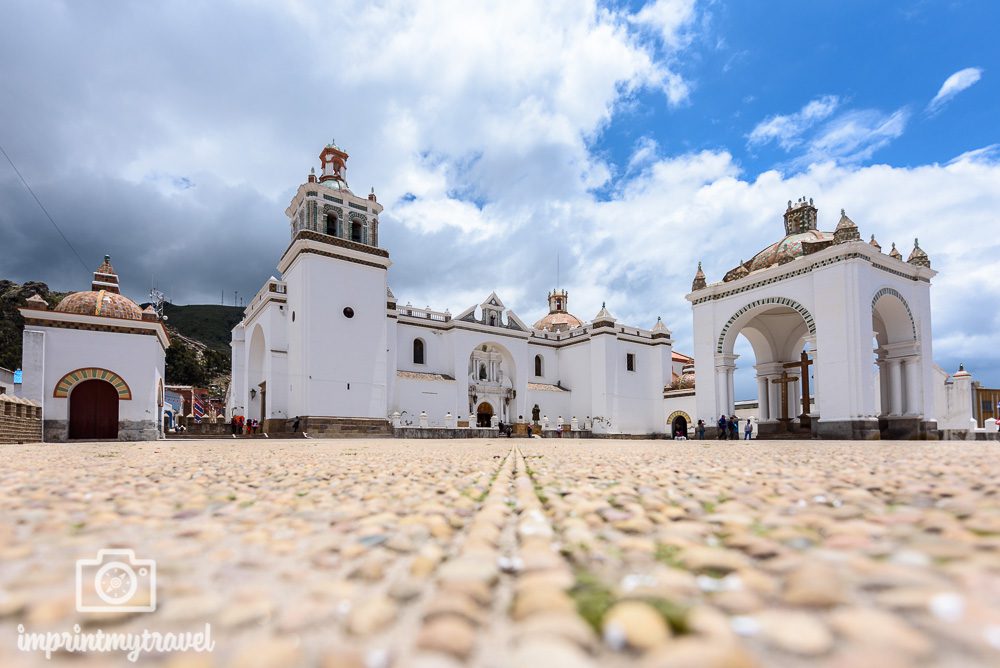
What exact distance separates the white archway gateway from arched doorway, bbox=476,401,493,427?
1292 centimetres

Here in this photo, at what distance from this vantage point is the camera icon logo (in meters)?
1.13

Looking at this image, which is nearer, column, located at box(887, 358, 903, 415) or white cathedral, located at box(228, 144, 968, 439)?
white cathedral, located at box(228, 144, 968, 439)

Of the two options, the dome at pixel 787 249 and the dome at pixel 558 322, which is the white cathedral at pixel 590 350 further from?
the dome at pixel 558 322

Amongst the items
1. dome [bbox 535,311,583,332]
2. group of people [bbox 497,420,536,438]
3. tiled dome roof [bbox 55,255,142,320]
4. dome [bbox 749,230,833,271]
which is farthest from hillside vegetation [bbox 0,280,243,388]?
dome [bbox 749,230,833,271]

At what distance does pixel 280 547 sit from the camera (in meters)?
1.60

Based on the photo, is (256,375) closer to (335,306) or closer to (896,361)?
(335,306)

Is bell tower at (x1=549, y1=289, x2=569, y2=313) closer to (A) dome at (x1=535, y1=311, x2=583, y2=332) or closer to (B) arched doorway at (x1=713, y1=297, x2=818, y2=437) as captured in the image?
(A) dome at (x1=535, y1=311, x2=583, y2=332)

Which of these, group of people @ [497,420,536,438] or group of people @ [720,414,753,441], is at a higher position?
group of people @ [720,414,753,441]

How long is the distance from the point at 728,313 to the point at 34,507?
18.8m

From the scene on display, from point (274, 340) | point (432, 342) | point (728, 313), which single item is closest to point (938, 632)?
point (728, 313)

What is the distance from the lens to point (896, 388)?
17203 millimetres

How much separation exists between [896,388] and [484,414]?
18.3 metres

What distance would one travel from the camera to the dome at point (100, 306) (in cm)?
1559

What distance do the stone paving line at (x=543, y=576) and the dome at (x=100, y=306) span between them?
54.3 feet
